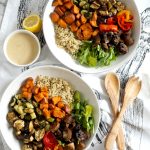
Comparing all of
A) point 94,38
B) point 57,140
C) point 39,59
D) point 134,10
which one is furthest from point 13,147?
point 134,10

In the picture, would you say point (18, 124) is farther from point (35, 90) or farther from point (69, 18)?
point (69, 18)

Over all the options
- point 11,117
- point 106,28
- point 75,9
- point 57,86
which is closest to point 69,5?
point 75,9

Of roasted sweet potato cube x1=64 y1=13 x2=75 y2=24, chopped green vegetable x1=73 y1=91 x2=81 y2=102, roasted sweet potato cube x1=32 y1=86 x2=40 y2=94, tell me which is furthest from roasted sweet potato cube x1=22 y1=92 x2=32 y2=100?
roasted sweet potato cube x1=64 y1=13 x2=75 y2=24

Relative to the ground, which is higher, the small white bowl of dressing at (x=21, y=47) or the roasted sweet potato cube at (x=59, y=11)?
the roasted sweet potato cube at (x=59, y=11)

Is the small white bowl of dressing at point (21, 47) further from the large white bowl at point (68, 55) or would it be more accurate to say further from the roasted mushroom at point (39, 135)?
the roasted mushroom at point (39, 135)

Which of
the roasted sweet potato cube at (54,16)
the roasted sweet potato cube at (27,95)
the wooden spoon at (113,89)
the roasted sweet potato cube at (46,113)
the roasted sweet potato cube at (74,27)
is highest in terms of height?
the roasted sweet potato cube at (54,16)

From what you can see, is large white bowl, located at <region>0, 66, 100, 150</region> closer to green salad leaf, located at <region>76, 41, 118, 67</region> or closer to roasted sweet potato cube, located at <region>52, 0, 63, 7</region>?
green salad leaf, located at <region>76, 41, 118, 67</region>

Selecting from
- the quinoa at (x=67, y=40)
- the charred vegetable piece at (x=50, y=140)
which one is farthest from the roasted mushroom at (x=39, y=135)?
the quinoa at (x=67, y=40)
